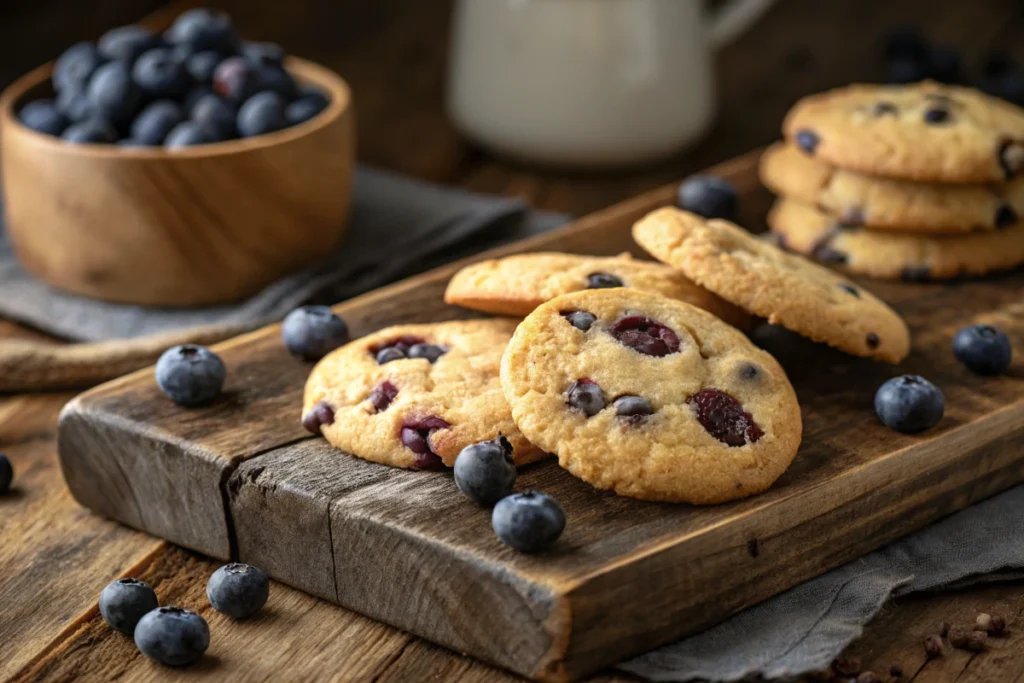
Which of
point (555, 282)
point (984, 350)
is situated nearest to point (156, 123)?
point (555, 282)

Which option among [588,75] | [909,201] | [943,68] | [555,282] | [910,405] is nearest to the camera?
[910,405]

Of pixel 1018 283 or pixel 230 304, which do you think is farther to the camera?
pixel 230 304

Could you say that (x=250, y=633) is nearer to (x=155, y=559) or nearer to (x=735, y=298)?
(x=155, y=559)

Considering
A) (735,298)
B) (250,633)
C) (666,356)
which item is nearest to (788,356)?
(735,298)

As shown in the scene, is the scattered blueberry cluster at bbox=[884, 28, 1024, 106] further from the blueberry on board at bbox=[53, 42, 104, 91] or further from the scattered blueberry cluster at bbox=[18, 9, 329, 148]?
the blueberry on board at bbox=[53, 42, 104, 91]

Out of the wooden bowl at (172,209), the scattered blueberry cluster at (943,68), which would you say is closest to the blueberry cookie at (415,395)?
the wooden bowl at (172,209)

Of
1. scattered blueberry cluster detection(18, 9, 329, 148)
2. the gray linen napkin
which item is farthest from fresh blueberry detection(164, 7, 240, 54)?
the gray linen napkin

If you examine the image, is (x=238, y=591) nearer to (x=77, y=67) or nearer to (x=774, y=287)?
(x=774, y=287)
